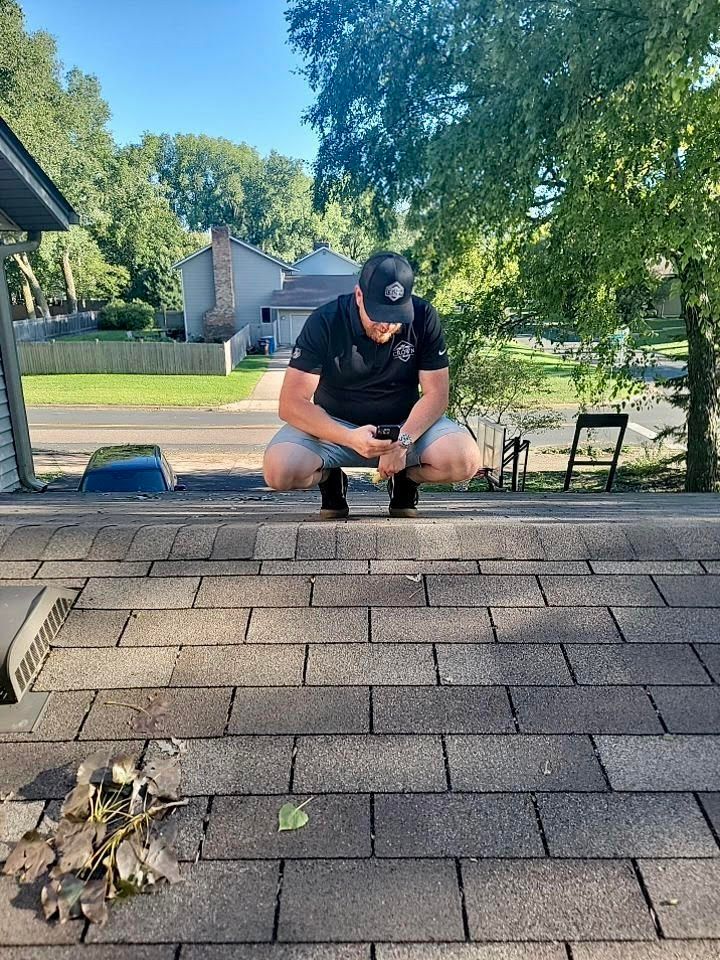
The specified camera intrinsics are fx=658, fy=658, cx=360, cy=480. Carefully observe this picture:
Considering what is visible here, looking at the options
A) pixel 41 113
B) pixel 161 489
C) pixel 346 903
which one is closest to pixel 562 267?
pixel 161 489

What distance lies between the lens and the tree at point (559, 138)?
6.79 meters

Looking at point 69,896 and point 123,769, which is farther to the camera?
point 123,769

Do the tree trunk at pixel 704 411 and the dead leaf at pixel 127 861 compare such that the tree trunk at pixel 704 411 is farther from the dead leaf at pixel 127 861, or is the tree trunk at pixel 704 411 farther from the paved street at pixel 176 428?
the dead leaf at pixel 127 861

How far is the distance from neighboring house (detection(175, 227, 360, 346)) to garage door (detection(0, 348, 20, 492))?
28.7m

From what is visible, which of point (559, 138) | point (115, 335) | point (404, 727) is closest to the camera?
point (404, 727)

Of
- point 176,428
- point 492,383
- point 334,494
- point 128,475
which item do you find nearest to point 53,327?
point 176,428

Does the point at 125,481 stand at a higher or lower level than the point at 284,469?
lower

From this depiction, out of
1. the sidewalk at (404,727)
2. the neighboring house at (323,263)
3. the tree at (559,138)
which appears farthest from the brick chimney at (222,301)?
the sidewalk at (404,727)

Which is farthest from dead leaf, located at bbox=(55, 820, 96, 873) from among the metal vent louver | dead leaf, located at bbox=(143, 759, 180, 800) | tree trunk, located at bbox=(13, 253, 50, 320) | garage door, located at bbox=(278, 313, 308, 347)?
tree trunk, located at bbox=(13, 253, 50, 320)

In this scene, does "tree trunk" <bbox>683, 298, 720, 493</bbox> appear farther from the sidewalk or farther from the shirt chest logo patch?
the shirt chest logo patch

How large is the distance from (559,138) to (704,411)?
486 cm

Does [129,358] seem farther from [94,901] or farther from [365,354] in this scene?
[94,901]

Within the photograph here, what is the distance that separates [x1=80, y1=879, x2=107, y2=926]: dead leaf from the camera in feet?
3.85

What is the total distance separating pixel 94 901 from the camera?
1195mm
